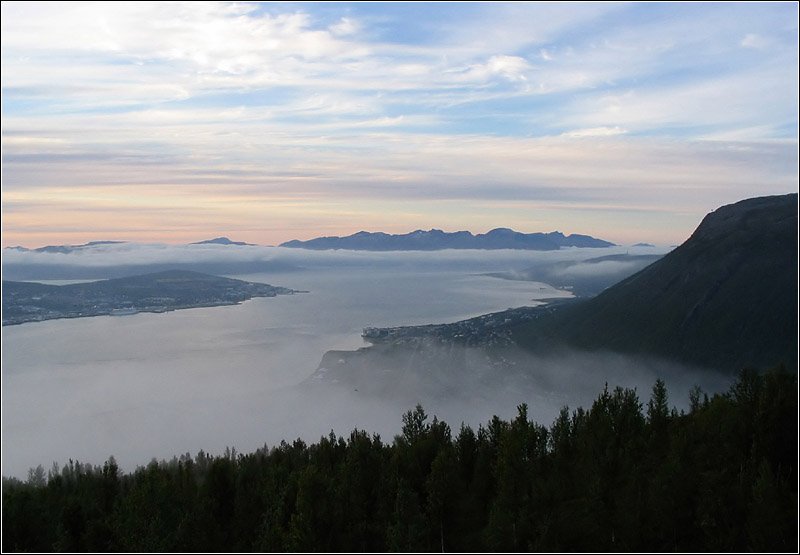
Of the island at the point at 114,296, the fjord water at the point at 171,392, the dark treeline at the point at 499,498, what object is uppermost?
the island at the point at 114,296

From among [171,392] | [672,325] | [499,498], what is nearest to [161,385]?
[171,392]

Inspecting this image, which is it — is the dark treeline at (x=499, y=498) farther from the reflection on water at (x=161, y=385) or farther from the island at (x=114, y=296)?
the reflection on water at (x=161, y=385)

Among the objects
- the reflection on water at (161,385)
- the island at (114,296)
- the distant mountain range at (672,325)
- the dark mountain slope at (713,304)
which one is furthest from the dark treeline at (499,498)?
the dark mountain slope at (713,304)

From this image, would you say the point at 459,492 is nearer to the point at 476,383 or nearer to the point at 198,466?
the point at 198,466

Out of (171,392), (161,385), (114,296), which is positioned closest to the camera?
(114,296)

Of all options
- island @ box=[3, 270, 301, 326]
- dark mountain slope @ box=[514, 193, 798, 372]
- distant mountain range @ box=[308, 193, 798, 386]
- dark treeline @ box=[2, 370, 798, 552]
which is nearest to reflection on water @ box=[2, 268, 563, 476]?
island @ box=[3, 270, 301, 326]

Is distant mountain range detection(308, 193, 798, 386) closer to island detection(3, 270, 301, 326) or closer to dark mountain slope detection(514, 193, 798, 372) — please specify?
dark mountain slope detection(514, 193, 798, 372)

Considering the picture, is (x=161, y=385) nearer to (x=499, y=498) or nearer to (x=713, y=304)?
(x=499, y=498)
